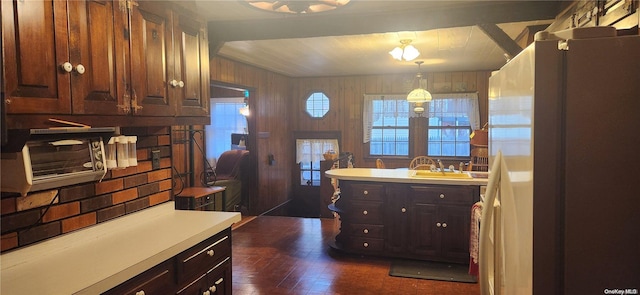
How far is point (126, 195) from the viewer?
222 cm

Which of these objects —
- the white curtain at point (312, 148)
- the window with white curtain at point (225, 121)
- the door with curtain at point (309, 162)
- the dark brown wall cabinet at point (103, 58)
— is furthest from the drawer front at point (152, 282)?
the window with white curtain at point (225, 121)

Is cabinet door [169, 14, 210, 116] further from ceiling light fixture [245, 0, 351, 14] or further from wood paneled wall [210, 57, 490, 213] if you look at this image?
wood paneled wall [210, 57, 490, 213]

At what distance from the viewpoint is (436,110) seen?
24.6 feet

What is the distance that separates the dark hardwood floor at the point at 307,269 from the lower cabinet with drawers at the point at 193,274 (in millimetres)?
1125

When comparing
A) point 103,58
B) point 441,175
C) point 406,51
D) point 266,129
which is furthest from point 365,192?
point 266,129

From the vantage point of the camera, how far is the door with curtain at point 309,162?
307 inches

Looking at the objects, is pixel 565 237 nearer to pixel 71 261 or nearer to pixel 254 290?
pixel 71 261

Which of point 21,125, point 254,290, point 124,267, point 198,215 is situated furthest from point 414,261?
point 21,125

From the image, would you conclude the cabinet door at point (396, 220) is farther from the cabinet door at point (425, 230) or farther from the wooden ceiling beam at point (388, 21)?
the wooden ceiling beam at point (388, 21)

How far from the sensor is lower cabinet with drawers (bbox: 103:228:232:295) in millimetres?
1643

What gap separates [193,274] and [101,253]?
1.46 feet

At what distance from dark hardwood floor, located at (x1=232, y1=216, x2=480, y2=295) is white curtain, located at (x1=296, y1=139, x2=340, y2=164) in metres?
2.85

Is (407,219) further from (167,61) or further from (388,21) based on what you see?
(167,61)

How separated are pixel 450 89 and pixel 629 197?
682 cm
